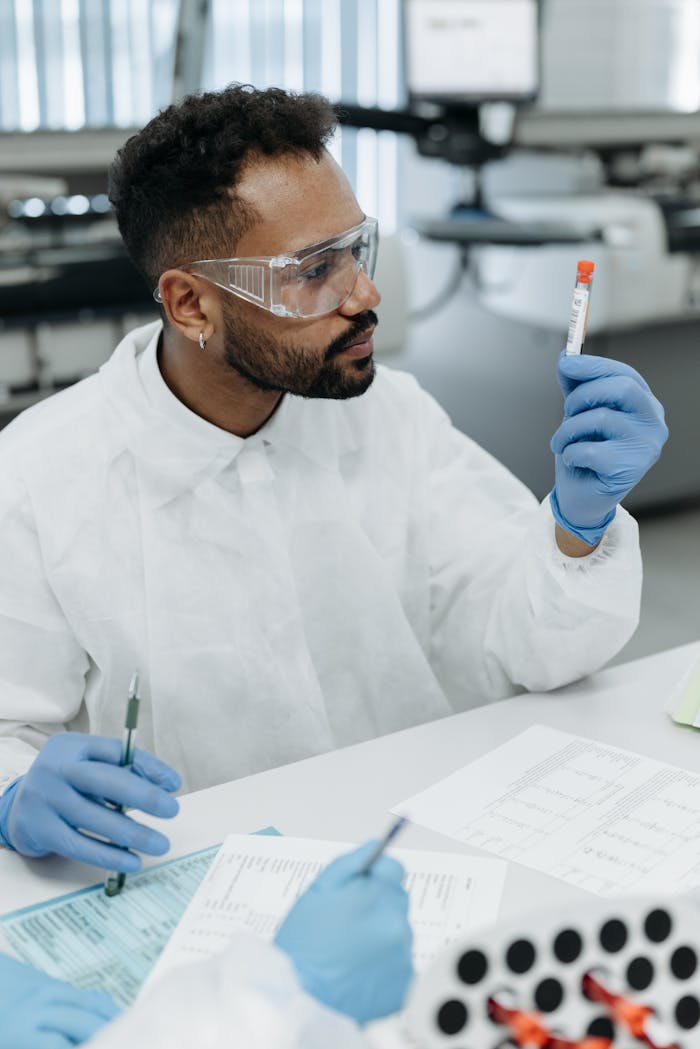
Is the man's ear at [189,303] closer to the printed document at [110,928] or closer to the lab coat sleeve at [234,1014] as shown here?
the printed document at [110,928]

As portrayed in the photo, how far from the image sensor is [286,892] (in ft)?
2.95

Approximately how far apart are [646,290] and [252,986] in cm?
289

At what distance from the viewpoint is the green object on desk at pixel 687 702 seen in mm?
1172

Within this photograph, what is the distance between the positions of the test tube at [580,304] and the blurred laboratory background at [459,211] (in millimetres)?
1524

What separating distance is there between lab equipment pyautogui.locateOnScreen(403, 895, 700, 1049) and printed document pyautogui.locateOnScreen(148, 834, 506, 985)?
193 millimetres

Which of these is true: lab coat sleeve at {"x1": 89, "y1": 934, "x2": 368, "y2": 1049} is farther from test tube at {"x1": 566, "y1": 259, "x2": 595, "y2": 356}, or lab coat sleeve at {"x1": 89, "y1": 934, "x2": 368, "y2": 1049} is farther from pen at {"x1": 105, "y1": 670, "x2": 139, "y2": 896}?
test tube at {"x1": 566, "y1": 259, "x2": 595, "y2": 356}

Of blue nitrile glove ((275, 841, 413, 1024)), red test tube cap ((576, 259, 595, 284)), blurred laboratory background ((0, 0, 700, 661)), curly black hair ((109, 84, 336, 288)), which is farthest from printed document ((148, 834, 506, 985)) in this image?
blurred laboratory background ((0, 0, 700, 661))

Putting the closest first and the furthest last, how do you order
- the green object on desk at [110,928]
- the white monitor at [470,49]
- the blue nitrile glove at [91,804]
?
the green object on desk at [110,928] < the blue nitrile glove at [91,804] < the white monitor at [470,49]

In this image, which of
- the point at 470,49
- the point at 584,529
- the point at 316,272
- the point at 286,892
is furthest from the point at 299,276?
the point at 470,49

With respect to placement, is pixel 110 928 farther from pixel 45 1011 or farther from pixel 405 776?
pixel 405 776

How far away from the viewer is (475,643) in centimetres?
146

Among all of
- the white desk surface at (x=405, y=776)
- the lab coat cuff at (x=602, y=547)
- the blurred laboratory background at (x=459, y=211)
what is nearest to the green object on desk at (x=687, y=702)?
the white desk surface at (x=405, y=776)

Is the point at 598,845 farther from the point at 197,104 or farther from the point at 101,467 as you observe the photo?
the point at 197,104

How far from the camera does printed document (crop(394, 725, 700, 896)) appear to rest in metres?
0.94
